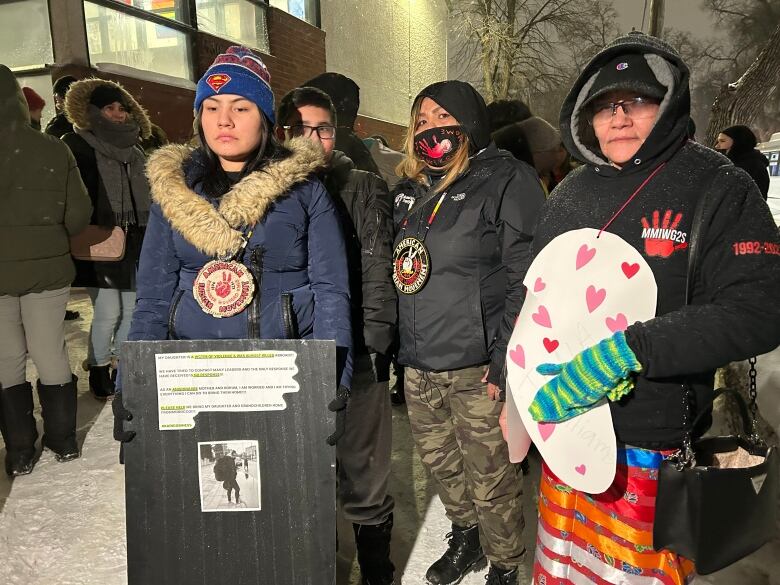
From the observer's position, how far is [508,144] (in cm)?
375

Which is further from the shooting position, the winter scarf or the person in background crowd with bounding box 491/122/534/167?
the winter scarf

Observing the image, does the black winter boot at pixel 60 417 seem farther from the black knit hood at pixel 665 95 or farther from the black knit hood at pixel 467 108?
the black knit hood at pixel 665 95

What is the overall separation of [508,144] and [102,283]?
3.19 metres

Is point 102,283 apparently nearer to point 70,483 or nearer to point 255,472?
point 70,483

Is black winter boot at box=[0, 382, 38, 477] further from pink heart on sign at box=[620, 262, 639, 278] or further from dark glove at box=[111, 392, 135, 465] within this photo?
pink heart on sign at box=[620, 262, 639, 278]

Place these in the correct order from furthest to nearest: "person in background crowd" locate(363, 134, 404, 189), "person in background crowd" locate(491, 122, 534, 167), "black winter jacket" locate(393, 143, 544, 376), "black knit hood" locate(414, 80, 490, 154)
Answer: "person in background crowd" locate(363, 134, 404, 189) → "person in background crowd" locate(491, 122, 534, 167) → "black knit hood" locate(414, 80, 490, 154) → "black winter jacket" locate(393, 143, 544, 376)

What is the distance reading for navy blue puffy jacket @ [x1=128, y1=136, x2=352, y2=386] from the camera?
5.79 ft

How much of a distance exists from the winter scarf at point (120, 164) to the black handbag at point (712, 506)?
3.84 meters

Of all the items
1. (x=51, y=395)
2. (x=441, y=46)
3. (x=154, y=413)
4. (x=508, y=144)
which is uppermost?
(x=441, y=46)

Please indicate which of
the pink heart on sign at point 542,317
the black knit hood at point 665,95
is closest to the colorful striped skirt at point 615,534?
the pink heart on sign at point 542,317

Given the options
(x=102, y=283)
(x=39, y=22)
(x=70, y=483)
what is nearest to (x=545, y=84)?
(x=39, y=22)

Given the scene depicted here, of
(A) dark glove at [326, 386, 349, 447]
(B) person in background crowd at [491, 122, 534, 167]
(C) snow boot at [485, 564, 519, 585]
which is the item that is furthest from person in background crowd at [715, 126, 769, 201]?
(A) dark glove at [326, 386, 349, 447]

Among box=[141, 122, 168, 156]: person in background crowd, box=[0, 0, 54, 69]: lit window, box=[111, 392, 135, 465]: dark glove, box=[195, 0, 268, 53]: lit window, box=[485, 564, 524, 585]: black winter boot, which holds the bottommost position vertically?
box=[485, 564, 524, 585]: black winter boot

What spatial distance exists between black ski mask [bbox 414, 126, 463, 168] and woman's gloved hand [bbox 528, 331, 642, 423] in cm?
106
